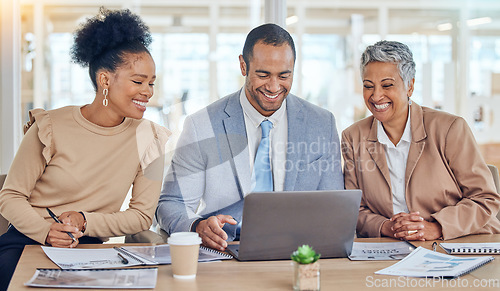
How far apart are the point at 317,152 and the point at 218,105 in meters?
0.49

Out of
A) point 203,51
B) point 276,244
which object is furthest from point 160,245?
point 203,51

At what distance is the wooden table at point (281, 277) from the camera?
140cm

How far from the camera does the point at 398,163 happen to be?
2.42m

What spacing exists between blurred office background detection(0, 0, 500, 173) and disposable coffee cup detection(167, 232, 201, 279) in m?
1.89

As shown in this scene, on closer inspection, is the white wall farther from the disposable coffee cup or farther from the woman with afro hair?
the disposable coffee cup

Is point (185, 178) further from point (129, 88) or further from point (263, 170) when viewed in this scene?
point (129, 88)

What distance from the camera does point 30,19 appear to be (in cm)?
316

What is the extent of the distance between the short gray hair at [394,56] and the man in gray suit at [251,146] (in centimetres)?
35

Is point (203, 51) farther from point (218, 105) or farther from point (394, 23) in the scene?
point (394, 23)

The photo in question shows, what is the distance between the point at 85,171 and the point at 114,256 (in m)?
0.66

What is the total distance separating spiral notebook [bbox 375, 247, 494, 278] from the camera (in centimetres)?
150

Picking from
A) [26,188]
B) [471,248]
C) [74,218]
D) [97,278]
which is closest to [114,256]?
[97,278]

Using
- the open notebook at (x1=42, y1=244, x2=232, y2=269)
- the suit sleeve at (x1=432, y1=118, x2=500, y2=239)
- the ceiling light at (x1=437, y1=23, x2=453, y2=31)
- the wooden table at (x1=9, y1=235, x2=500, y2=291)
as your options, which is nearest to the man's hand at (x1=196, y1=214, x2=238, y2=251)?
the open notebook at (x1=42, y1=244, x2=232, y2=269)

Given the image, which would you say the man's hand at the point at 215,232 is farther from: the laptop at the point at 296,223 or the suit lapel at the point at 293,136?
the suit lapel at the point at 293,136
